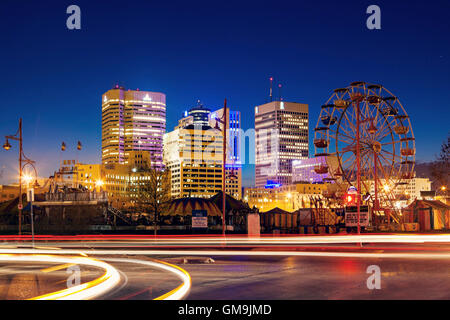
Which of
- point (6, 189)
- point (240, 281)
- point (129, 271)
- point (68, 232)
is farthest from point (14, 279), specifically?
point (6, 189)

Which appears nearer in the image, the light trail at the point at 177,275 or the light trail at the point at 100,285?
the light trail at the point at 100,285

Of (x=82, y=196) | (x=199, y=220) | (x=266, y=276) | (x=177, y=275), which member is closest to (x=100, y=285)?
(x=177, y=275)

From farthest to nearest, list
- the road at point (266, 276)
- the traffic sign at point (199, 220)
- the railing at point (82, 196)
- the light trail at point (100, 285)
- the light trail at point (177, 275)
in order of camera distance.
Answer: the railing at point (82, 196) < the traffic sign at point (199, 220) < the road at point (266, 276) < the light trail at point (177, 275) < the light trail at point (100, 285)

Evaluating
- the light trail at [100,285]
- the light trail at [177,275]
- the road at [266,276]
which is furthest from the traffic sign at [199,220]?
the light trail at [100,285]

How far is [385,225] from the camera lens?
5297 centimetres

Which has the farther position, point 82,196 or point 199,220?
point 82,196

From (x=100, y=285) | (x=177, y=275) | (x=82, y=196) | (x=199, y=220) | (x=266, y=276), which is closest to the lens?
(x=100, y=285)

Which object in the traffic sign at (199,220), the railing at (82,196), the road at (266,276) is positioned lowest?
the road at (266,276)

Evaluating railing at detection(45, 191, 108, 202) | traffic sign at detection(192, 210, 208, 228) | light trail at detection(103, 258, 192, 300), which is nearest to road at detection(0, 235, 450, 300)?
light trail at detection(103, 258, 192, 300)

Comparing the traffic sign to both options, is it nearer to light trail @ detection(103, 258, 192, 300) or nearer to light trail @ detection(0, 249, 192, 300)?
light trail @ detection(103, 258, 192, 300)

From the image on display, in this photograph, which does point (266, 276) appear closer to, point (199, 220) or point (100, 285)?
point (100, 285)

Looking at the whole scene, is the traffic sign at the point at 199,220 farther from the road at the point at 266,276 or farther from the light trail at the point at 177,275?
the light trail at the point at 177,275
